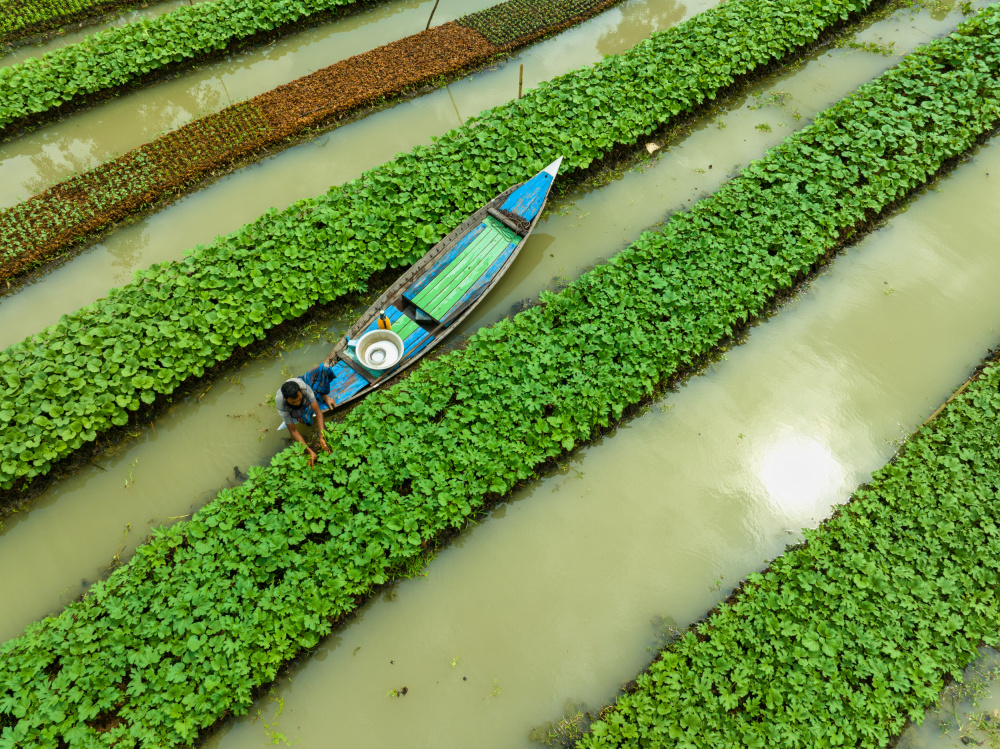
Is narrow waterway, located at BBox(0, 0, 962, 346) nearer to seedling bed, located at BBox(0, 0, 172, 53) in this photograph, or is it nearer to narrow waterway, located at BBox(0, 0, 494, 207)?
narrow waterway, located at BBox(0, 0, 494, 207)

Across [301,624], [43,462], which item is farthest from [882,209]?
[43,462]

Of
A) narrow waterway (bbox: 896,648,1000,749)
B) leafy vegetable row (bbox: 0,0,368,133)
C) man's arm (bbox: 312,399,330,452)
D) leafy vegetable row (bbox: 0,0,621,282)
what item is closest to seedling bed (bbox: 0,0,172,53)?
leafy vegetable row (bbox: 0,0,368,133)

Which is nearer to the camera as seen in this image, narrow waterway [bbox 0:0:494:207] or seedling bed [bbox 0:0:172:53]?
narrow waterway [bbox 0:0:494:207]

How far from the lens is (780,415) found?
820cm

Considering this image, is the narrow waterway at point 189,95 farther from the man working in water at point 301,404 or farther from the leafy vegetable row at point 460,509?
the leafy vegetable row at point 460,509

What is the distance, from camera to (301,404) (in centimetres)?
686

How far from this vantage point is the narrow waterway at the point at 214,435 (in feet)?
22.8

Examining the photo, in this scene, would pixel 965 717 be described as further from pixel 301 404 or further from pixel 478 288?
pixel 301 404

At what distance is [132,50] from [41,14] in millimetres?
2647

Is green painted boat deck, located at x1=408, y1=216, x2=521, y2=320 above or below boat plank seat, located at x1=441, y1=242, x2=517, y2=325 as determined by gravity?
above

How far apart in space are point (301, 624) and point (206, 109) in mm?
9817

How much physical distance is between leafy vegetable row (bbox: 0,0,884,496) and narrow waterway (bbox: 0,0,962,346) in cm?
108

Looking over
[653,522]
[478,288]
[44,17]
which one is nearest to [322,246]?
[478,288]

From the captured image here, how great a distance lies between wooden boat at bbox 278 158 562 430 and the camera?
7.62 m
